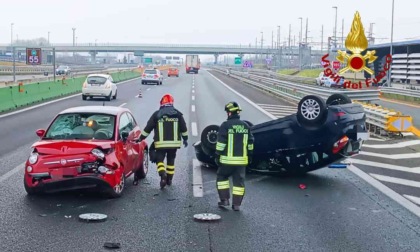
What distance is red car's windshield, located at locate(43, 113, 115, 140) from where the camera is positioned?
379 inches

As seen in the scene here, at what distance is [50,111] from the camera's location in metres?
25.8

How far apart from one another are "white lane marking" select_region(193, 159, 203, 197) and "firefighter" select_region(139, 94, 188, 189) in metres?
0.57

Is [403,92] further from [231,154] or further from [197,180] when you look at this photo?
[231,154]

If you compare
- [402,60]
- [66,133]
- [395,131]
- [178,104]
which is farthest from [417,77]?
[66,133]

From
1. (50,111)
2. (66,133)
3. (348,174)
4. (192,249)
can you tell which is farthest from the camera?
(50,111)

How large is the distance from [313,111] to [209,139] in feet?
7.15

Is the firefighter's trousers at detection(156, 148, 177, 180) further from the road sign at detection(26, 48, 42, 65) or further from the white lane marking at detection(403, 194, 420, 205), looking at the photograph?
the road sign at detection(26, 48, 42, 65)

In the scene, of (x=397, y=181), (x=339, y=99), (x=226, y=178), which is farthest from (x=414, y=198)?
(x=226, y=178)

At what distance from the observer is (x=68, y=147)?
9023mm

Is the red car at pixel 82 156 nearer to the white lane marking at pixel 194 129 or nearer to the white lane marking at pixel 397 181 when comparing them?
the white lane marking at pixel 397 181

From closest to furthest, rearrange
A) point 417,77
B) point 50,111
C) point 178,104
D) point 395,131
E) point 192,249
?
point 192,249 → point 395,131 → point 50,111 → point 178,104 → point 417,77

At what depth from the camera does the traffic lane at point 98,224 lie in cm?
692

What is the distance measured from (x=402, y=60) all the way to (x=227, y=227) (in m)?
47.3

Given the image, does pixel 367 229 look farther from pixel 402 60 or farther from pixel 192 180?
pixel 402 60
